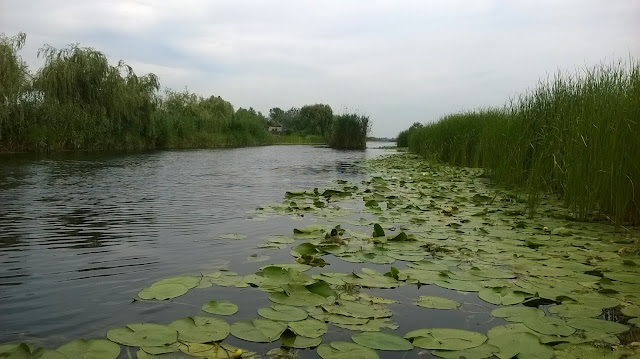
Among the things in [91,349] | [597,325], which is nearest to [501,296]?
[597,325]

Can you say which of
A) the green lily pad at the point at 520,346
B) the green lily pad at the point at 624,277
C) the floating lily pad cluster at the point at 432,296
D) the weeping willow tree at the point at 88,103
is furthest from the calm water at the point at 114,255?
the weeping willow tree at the point at 88,103

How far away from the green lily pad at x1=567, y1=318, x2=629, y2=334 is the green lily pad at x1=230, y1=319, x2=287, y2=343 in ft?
4.23

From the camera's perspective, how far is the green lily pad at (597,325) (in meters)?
1.83

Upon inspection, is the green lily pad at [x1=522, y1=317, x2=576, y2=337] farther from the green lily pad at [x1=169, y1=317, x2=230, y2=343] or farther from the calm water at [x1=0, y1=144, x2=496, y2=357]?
the green lily pad at [x1=169, y1=317, x2=230, y2=343]

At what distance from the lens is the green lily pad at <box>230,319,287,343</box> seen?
175 centimetres

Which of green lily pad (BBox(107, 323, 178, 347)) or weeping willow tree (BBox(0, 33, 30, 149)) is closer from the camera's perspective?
green lily pad (BBox(107, 323, 178, 347))

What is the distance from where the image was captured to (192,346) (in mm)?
1654

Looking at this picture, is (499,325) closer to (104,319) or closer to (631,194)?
(104,319)

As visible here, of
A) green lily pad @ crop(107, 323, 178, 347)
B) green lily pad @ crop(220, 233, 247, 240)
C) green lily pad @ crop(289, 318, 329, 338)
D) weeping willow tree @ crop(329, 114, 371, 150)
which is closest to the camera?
green lily pad @ crop(107, 323, 178, 347)

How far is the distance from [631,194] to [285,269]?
131 inches

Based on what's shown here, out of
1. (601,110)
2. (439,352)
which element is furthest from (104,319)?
(601,110)

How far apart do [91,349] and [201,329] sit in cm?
40

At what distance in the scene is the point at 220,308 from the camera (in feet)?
6.70

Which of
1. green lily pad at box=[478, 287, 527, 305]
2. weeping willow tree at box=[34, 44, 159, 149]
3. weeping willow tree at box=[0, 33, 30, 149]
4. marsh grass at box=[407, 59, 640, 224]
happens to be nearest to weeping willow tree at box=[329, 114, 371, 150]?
weeping willow tree at box=[34, 44, 159, 149]
